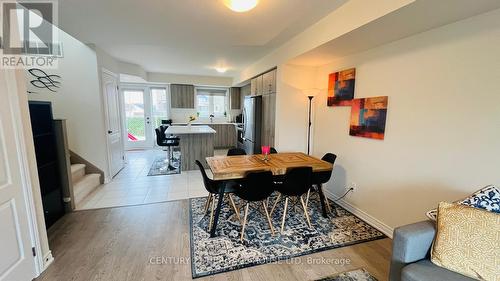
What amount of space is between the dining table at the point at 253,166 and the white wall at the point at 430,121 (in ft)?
2.19

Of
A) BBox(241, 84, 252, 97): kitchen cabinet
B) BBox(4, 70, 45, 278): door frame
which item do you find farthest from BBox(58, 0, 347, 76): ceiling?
BBox(241, 84, 252, 97): kitchen cabinet

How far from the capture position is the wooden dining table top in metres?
2.33

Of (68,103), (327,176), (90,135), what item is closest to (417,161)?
(327,176)

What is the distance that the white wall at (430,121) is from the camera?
5.58 feet

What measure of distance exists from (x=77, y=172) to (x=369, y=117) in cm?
464

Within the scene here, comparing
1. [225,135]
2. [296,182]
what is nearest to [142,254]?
[296,182]

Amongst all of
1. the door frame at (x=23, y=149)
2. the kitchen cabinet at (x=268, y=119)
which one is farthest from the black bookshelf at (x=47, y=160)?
the kitchen cabinet at (x=268, y=119)

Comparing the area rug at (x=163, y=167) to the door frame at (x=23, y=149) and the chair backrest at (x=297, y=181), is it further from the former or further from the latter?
the chair backrest at (x=297, y=181)

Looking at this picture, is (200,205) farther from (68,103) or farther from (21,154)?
(68,103)

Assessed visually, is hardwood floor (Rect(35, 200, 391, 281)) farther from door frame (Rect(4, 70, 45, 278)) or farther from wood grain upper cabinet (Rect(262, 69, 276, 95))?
wood grain upper cabinet (Rect(262, 69, 276, 95))

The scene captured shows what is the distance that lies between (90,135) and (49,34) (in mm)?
1680

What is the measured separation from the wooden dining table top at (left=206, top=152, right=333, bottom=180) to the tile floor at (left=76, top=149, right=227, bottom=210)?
1.18m

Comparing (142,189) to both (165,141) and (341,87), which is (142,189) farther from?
(341,87)

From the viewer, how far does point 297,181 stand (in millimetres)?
2445
